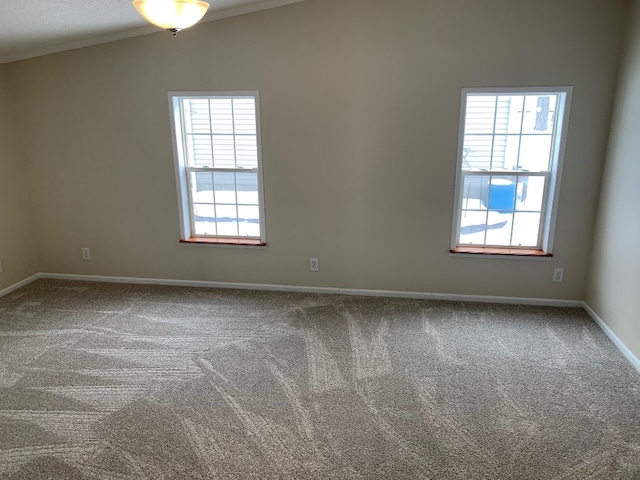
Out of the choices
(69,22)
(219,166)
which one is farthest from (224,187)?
(69,22)

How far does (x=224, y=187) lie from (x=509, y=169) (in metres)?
2.56

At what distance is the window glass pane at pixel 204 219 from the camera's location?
430 centimetres

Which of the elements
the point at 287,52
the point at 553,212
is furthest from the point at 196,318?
the point at 553,212

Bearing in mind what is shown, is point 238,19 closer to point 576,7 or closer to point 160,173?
point 160,173

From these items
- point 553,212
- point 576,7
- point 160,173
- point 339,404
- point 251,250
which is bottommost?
point 339,404

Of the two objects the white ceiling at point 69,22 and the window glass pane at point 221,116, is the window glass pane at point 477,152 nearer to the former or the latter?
the white ceiling at point 69,22

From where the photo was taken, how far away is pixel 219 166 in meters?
4.13

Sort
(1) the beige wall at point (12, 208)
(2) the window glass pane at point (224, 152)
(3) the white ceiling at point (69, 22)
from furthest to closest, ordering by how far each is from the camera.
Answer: (1) the beige wall at point (12, 208) < (2) the window glass pane at point (224, 152) < (3) the white ceiling at point (69, 22)

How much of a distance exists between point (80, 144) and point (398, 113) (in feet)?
9.79

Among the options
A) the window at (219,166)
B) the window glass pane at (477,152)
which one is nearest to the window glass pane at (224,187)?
the window at (219,166)

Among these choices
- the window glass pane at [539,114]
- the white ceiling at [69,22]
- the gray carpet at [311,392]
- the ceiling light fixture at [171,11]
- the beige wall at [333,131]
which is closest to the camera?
the ceiling light fixture at [171,11]

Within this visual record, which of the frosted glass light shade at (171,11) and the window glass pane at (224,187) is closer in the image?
the frosted glass light shade at (171,11)

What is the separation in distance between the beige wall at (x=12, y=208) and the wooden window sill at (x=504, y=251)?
165 inches

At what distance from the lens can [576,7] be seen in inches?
129
